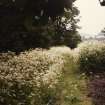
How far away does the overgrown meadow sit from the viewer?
9.36 metres

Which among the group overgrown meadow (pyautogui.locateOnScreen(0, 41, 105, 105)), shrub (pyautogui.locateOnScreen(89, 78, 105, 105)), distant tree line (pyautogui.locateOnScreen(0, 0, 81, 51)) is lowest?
shrub (pyautogui.locateOnScreen(89, 78, 105, 105))

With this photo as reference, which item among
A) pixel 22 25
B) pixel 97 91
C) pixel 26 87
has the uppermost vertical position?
pixel 22 25

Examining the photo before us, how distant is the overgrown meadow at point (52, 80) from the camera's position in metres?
9.36

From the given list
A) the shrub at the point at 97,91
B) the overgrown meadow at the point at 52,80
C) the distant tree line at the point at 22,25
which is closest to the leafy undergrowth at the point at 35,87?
the overgrown meadow at the point at 52,80

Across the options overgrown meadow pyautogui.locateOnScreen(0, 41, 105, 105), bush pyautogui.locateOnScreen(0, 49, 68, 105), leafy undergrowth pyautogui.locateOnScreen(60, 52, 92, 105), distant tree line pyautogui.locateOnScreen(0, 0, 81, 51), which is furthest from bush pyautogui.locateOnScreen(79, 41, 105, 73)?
bush pyautogui.locateOnScreen(0, 49, 68, 105)

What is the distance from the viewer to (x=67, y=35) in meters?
39.5

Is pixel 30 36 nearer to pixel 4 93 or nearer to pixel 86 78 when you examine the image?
pixel 86 78

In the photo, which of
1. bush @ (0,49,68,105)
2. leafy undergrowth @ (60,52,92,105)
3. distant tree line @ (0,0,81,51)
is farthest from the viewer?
distant tree line @ (0,0,81,51)

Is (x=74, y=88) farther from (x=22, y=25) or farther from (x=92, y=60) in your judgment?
(x=22, y=25)

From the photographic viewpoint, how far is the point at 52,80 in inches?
454

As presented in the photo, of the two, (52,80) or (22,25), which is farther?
(22,25)

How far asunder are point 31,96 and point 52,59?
6.54 metres

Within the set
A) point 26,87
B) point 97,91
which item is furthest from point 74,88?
point 26,87

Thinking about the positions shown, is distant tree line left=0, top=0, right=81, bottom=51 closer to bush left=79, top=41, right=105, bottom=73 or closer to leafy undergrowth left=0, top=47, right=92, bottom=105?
bush left=79, top=41, right=105, bottom=73
